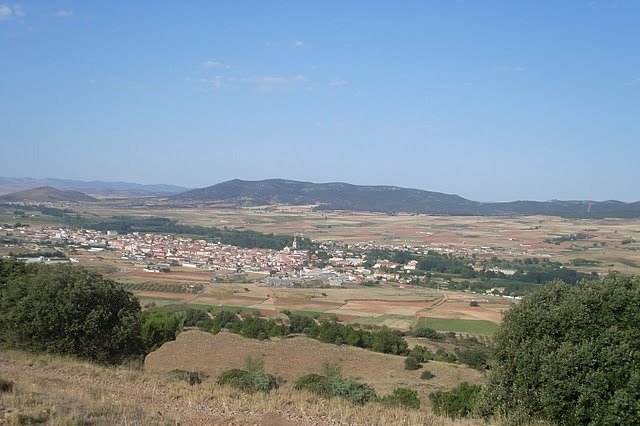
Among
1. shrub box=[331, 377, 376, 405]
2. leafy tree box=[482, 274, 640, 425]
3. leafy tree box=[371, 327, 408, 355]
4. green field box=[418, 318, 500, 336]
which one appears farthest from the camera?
green field box=[418, 318, 500, 336]

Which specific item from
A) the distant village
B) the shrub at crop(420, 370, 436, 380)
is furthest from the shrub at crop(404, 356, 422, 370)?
the distant village

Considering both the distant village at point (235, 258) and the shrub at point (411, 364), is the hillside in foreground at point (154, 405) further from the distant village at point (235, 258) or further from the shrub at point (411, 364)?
the distant village at point (235, 258)

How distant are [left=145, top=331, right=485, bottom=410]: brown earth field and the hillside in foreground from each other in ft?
24.2

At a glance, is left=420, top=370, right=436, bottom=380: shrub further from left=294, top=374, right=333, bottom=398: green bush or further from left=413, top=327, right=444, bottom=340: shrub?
left=413, top=327, right=444, bottom=340: shrub

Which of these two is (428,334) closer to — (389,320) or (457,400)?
(389,320)

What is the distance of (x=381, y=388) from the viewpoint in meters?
19.8

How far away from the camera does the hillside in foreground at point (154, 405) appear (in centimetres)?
771

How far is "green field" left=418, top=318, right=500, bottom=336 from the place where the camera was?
36844 millimetres

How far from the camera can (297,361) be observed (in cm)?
2228

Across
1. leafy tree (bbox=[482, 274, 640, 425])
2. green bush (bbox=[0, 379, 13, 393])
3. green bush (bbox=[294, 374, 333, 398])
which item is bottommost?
green bush (bbox=[294, 374, 333, 398])

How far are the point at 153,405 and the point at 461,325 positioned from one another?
32583 mm

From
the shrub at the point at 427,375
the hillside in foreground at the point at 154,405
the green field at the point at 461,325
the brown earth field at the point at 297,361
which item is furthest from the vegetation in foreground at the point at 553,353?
the green field at the point at 461,325

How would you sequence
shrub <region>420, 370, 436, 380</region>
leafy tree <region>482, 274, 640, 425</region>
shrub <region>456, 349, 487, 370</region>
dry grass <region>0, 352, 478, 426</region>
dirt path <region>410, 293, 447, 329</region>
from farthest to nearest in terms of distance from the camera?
dirt path <region>410, 293, 447, 329</region>
shrub <region>456, 349, 487, 370</region>
shrub <region>420, 370, 436, 380</region>
leafy tree <region>482, 274, 640, 425</region>
dry grass <region>0, 352, 478, 426</region>

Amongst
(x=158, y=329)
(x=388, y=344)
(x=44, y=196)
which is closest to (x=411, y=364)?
(x=388, y=344)
